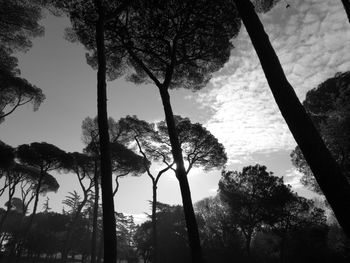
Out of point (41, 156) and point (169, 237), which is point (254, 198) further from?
point (41, 156)

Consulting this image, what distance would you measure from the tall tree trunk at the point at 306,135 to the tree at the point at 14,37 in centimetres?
1098

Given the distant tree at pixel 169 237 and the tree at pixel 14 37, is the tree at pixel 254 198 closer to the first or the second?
the distant tree at pixel 169 237

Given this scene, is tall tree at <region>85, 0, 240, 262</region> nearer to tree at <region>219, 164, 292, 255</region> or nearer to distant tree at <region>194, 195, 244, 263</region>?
tree at <region>219, 164, 292, 255</region>

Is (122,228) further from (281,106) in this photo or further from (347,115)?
(281,106)

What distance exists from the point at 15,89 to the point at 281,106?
55.0ft

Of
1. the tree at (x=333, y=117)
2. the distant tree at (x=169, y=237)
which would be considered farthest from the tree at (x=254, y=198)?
the distant tree at (x=169, y=237)

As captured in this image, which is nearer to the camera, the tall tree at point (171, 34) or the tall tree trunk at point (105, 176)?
the tall tree trunk at point (105, 176)

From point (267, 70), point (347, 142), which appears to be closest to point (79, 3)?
point (267, 70)

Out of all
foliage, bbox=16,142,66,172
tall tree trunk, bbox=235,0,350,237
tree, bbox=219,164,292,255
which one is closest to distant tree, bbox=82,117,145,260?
foliage, bbox=16,142,66,172

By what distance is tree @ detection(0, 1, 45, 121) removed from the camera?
12.8 meters

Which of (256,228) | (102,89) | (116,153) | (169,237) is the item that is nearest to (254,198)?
(256,228)

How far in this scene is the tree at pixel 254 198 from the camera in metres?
26.5

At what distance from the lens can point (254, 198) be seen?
27.0 m

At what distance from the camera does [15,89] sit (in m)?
16.1
